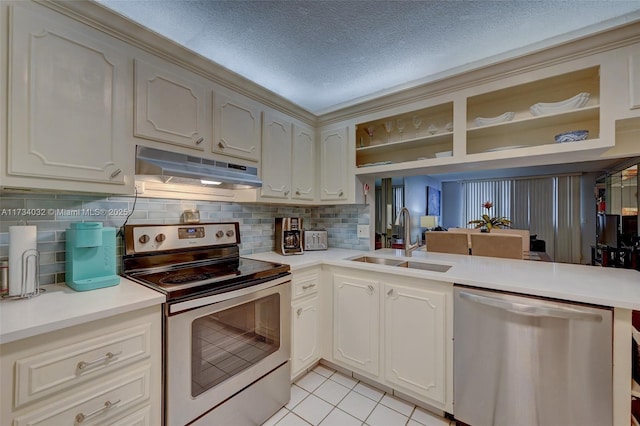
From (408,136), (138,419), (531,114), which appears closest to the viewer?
(138,419)

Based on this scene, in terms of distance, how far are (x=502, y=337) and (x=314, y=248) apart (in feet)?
5.23

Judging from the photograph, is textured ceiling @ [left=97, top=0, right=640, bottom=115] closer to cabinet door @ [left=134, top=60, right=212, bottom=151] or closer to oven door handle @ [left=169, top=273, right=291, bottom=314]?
cabinet door @ [left=134, top=60, right=212, bottom=151]

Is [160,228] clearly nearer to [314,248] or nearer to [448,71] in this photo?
[314,248]

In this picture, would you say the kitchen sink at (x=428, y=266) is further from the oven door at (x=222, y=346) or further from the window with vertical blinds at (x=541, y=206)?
the window with vertical blinds at (x=541, y=206)

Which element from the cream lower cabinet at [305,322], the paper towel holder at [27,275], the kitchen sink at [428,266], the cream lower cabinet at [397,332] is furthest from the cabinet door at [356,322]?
the paper towel holder at [27,275]

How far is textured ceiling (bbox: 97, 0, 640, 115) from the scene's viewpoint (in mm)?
1405

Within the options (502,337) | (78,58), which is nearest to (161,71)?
(78,58)

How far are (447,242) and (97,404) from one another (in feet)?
8.25

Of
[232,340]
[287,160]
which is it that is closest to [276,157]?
[287,160]

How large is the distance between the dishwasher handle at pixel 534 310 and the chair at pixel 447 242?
0.97m

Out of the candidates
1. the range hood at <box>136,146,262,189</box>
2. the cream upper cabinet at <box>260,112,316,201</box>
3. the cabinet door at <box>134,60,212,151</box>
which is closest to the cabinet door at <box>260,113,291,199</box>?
the cream upper cabinet at <box>260,112,316,201</box>

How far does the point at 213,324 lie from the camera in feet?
4.45

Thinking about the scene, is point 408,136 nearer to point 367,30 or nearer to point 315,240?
point 367,30

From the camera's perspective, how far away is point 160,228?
167cm
